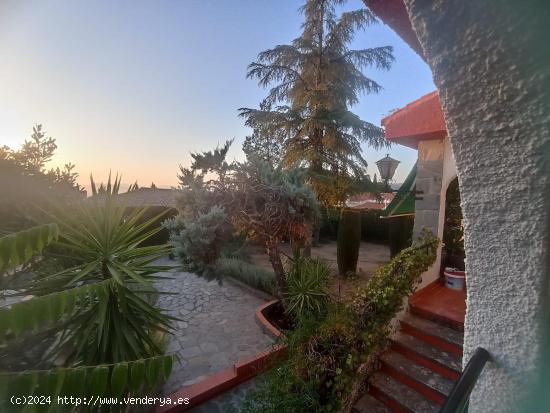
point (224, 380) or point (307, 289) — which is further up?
point (307, 289)

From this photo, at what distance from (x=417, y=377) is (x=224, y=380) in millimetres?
3774

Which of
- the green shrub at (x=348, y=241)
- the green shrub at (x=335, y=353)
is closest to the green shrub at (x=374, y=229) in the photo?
the green shrub at (x=348, y=241)

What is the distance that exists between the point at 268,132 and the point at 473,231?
12197 millimetres

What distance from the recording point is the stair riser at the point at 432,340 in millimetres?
4852

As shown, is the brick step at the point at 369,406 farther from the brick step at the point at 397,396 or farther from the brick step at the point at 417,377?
the brick step at the point at 417,377

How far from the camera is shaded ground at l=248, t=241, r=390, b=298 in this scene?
1182 centimetres

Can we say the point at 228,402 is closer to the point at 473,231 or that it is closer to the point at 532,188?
the point at 473,231

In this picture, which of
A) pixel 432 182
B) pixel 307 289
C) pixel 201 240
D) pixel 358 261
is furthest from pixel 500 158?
pixel 358 261

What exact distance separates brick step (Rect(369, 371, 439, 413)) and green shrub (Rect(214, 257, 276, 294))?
522cm

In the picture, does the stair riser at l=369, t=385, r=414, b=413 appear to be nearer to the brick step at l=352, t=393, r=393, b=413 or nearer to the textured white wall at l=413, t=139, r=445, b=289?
the brick step at l=352, t=393, r=393, b=413

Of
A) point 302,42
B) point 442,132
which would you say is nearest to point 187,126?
point 302,42

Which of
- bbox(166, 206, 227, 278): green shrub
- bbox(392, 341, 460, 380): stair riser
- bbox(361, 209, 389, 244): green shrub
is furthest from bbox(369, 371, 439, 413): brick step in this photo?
bbox(361, 209, 389, 244): green shrub

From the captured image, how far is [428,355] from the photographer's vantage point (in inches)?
191

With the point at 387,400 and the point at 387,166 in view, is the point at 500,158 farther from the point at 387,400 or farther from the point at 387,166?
the point at 387,166
